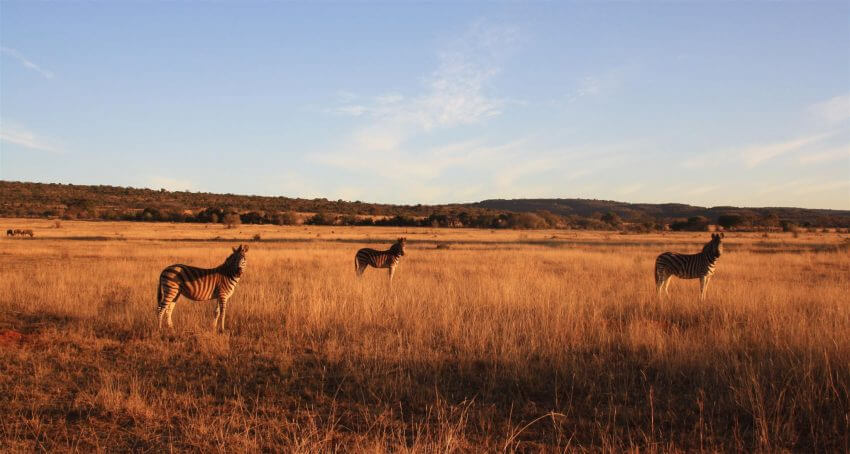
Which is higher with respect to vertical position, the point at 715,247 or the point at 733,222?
the point at 733,222

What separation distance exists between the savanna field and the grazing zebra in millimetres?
445

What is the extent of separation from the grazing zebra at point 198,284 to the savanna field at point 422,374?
445 mm

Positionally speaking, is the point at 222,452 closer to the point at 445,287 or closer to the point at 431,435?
the point at 431,435

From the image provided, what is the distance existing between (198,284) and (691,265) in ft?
39.4

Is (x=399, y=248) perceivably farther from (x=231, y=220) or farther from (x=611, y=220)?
(x=611, y=220)

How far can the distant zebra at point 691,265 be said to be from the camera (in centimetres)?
1269

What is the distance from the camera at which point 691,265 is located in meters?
13.0

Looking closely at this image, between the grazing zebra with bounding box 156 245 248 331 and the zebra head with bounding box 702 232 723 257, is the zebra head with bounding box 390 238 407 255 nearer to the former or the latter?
the grazing zebra with bounding box 156 245 248 331

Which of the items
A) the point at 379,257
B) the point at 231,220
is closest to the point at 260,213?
the point at 231,220

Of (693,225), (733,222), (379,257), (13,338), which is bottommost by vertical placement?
(13,338)

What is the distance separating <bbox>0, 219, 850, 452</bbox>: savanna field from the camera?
443 cm

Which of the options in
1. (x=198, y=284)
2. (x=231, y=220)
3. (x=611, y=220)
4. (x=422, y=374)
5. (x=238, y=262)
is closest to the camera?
(x=422, y=374)

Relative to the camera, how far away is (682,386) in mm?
5848

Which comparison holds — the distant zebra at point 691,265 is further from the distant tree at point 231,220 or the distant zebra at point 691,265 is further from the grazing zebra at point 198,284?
the distant tree at point 231,220
